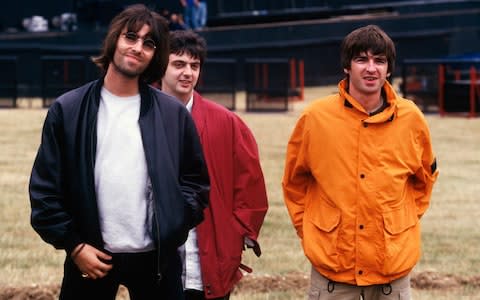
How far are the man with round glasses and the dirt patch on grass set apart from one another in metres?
4.09

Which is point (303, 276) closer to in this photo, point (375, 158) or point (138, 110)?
point (375, 158)

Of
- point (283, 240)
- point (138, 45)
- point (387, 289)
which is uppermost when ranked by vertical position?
point (138, 45)

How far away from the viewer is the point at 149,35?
5.06 meters

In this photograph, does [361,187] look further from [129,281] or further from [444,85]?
[444,85]

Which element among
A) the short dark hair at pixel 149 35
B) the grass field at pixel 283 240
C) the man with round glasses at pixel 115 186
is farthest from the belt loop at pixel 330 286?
the grass field at pixel 283 240

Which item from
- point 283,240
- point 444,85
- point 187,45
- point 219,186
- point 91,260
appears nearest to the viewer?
point 91,260

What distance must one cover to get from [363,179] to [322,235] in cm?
32

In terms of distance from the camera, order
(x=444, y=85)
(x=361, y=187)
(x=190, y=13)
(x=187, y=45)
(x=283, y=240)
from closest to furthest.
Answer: (x=361, y=187) < (x=187, y=45) < (x=283, y=240) < (x=444, y=85) < (x=190, y=13)

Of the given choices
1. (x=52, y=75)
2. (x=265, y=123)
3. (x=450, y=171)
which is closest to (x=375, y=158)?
(x=450, y=171)

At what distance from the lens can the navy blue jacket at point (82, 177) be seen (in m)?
4.84

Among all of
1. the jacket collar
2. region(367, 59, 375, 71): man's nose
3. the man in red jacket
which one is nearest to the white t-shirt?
the man in red jacket

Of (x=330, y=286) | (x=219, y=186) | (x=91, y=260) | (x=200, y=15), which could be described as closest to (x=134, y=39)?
(x=91, y=260)

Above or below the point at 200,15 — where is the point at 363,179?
above

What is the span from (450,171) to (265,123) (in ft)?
27.4
